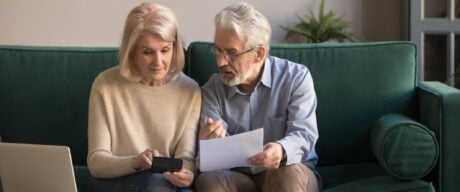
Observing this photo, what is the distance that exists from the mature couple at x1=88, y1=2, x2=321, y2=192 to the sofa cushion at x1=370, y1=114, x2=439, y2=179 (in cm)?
24

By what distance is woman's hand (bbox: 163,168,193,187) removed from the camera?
1.95 metres

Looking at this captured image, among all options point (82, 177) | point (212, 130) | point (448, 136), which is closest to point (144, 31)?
point (212, 130)

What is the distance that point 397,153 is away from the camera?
2129 millimetres

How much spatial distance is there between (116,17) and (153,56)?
2020mm

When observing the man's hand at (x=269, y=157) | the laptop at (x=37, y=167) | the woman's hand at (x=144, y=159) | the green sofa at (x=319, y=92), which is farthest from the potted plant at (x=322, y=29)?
the laptop at (x=37, y=167)

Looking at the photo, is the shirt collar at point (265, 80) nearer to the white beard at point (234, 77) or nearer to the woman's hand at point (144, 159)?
the white beard at point (234, 77)

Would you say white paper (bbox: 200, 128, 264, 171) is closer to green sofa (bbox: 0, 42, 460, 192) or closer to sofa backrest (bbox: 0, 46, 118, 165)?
green sofa (bbox: 0, 42, 460, 192)

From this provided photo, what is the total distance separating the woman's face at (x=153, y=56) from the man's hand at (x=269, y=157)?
429mm

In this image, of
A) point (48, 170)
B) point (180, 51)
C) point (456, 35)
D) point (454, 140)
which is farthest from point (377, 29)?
point (48, 170)

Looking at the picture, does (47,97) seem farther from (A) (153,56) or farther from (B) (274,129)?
(B) (274,129)

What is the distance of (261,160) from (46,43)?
252 cm

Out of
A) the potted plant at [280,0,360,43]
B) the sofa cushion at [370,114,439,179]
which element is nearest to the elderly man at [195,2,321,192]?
the sofa cushion at [370,114,439,179]

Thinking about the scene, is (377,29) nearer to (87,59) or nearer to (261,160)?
(87,59)

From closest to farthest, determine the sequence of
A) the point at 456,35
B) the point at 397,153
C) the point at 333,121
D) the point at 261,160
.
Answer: the point at 261,160 → the point at 397,153 → the point at 333,121 → the point at 456,35
